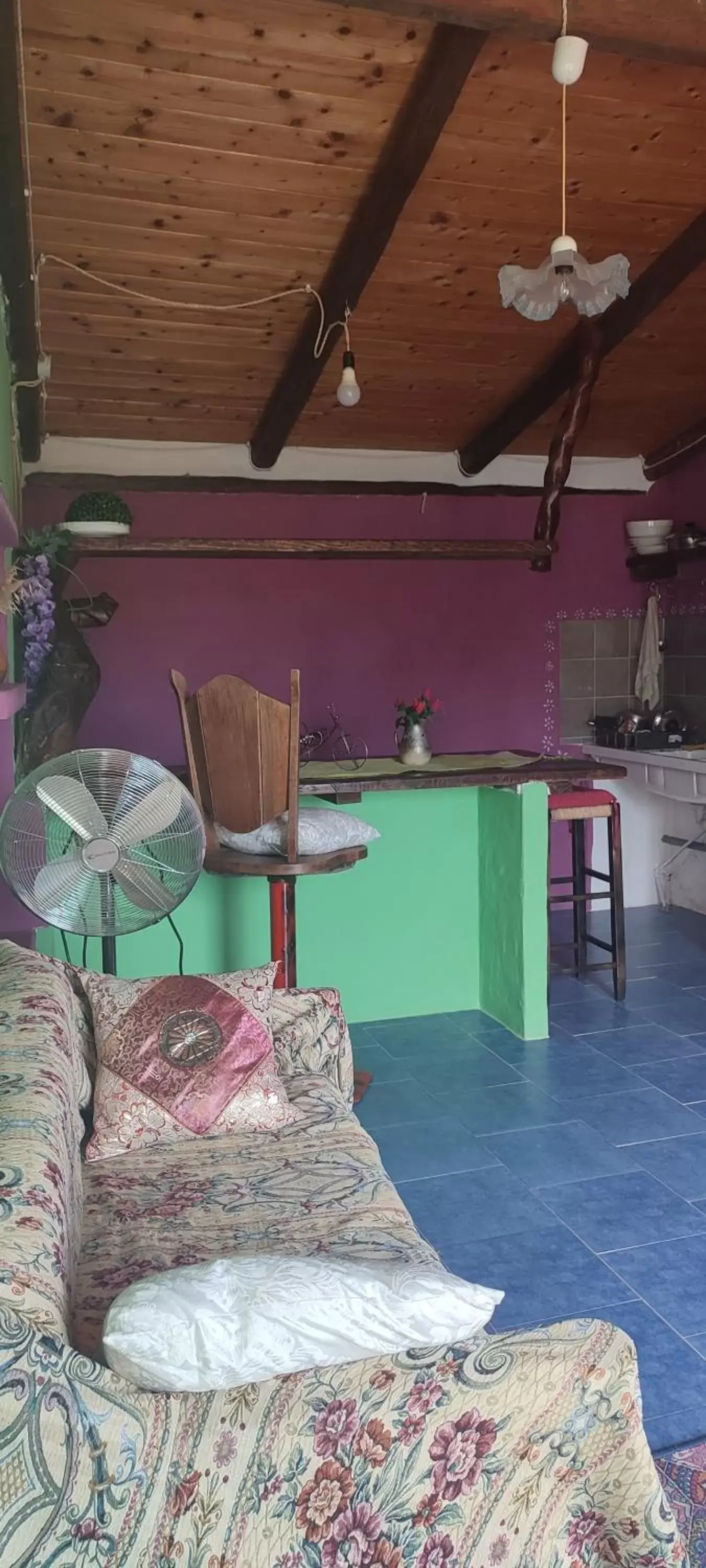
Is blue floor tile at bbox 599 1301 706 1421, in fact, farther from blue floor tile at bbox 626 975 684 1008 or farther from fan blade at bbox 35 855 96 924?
blue floor tile at bbox 626 975 684 1008

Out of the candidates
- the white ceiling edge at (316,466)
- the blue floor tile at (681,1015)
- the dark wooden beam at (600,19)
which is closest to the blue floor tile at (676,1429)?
the blue floor tile at (681,1015)

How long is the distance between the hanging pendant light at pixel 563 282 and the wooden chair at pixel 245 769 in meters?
1.09

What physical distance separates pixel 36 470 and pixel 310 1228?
13.8ft

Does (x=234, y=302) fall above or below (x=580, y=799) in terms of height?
above

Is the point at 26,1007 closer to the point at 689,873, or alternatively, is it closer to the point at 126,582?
the point at 126,582

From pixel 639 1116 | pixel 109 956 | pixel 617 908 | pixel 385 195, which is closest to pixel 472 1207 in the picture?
pixel 639 1116

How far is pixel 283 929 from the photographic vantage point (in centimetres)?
347

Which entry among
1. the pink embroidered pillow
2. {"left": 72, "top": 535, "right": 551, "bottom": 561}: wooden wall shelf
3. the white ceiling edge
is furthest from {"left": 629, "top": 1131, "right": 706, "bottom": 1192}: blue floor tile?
the white ceiling edge

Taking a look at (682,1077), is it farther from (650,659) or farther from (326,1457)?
(650,659)

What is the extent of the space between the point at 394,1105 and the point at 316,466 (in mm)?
3386

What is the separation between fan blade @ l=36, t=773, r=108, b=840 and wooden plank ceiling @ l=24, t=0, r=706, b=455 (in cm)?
230

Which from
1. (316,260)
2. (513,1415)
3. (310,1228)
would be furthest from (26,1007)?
(316,260)

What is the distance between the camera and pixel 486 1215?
2900 millimetres

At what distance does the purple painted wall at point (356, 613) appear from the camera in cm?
552
